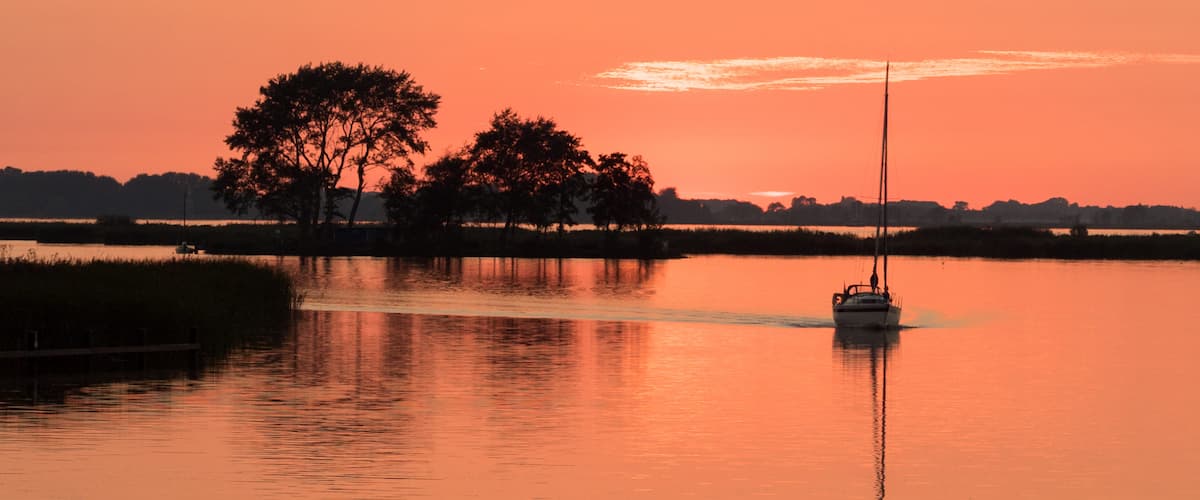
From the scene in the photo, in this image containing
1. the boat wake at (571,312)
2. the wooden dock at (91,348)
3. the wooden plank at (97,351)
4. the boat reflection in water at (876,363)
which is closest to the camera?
the boat reflection in water at (876,363)

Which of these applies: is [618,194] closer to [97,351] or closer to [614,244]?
[614,244]

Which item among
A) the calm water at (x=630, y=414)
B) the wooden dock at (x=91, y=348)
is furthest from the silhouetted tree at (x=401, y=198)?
the wooden dock at (x=91, y=348)

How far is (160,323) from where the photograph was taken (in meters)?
49.6

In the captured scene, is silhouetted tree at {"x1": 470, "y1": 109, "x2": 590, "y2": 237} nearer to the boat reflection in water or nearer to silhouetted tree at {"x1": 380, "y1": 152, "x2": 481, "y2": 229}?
silhouetted tree at {"x1": 380, "y1": 152, "x2": 481, "y2": 229}

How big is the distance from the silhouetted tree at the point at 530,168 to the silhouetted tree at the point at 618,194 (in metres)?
2.45

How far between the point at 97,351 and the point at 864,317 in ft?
129

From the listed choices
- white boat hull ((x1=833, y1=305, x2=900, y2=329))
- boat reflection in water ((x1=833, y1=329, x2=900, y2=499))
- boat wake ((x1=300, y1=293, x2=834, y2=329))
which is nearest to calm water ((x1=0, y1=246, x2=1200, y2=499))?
boat reflection in water ((x1=833, y1=329, x2=900, y2=499))

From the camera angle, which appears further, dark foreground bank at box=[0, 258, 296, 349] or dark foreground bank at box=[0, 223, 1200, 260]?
dark foreground bank at box=[0, 223, 1200, 260]

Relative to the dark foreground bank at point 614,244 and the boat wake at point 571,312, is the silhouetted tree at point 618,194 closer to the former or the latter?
the dark foreground bank at point 614,244

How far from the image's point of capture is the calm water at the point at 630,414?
29781mm

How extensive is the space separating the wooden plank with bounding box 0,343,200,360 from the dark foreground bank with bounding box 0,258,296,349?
51cm

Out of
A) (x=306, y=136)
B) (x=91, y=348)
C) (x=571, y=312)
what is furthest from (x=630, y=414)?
(x=306, y=136)

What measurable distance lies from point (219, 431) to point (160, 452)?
10.2ft

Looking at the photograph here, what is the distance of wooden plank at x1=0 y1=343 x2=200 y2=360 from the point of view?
4378 centimetres
